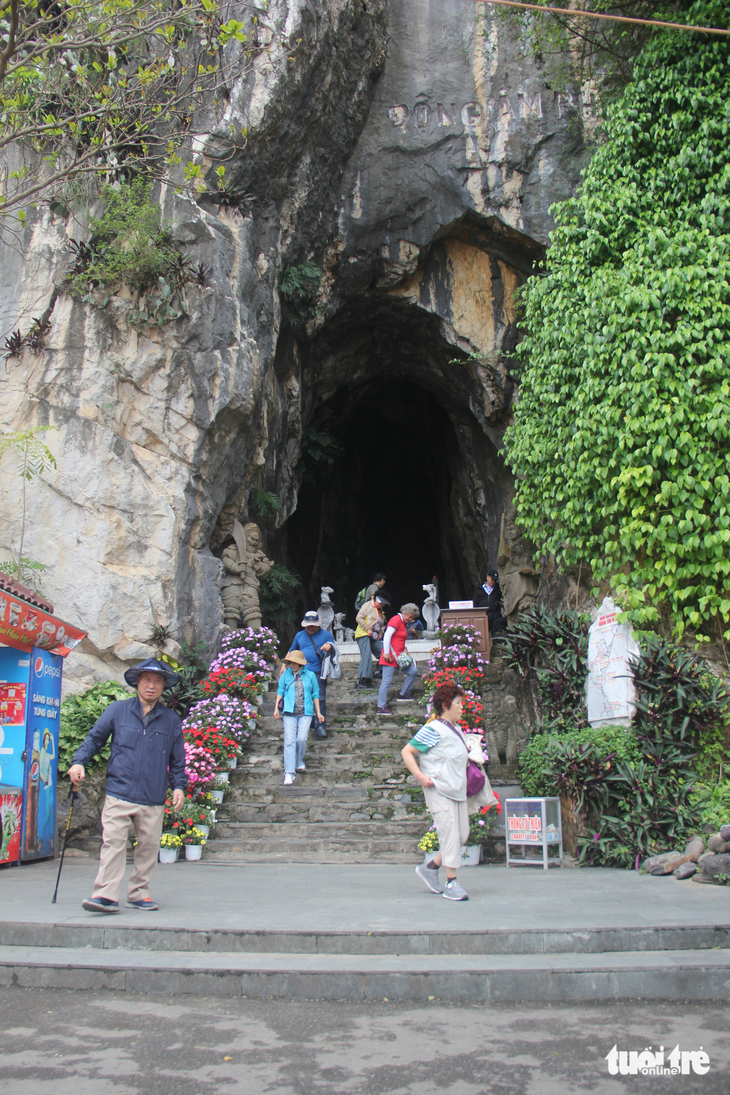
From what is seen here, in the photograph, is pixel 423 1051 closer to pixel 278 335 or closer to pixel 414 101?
pixel 278 335

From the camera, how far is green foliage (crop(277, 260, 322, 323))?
13742mm

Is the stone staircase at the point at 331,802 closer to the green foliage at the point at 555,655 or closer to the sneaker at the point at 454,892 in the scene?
the green foliage at the point at 555,655

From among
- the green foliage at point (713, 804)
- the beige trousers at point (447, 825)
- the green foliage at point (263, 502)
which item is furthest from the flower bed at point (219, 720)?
the green foliage at point (713, 804)

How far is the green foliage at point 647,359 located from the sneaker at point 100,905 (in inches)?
232

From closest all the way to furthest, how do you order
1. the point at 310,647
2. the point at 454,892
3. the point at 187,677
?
the point at 454,892, the point at 310,647, the point at 187,677

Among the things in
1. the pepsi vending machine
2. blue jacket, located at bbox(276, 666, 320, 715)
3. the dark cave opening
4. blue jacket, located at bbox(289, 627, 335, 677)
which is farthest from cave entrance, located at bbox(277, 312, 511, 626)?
the pepsi vending machine

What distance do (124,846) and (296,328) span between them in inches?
458

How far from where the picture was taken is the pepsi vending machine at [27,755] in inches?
281

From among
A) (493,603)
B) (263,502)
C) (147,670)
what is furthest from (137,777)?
(493,603)

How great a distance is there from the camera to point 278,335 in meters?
14.0

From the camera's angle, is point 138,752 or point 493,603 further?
point 493,603

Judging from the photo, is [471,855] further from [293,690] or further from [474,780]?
[293,690]

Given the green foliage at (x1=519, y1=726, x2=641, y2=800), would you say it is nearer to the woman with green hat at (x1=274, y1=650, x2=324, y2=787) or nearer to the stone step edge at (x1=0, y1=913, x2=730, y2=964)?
the woman with green hat at (x1=274, y1=650, x2=324, y2=787)

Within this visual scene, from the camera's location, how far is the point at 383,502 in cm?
2741
